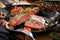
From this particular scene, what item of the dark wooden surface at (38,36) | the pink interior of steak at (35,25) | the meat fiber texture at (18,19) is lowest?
the dark wooden surface at (38,36)


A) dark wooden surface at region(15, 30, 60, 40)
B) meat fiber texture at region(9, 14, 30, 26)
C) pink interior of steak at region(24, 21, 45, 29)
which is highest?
meat fiber texture at region(9, 14, 30, 26)

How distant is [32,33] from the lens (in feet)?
3.97

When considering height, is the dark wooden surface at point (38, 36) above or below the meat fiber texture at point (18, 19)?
below

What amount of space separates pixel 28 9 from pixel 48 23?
0.28m

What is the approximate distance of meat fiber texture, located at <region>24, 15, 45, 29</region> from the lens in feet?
4.07

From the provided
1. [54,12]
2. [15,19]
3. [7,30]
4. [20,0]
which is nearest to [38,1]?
[20,0]

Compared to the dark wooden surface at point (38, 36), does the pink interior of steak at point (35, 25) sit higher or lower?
higher

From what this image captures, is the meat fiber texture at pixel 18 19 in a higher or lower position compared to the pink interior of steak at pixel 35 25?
higher

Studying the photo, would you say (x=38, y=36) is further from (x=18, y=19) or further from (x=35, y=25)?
(x=18, y=19)

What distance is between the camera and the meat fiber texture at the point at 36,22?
1.24 m

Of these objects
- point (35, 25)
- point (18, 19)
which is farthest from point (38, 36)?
point (18, 19)

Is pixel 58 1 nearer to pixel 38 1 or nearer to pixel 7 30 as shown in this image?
pixel 38 1

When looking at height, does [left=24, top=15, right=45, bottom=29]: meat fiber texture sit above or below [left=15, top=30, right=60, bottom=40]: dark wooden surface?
above

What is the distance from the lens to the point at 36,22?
1.28 meters
